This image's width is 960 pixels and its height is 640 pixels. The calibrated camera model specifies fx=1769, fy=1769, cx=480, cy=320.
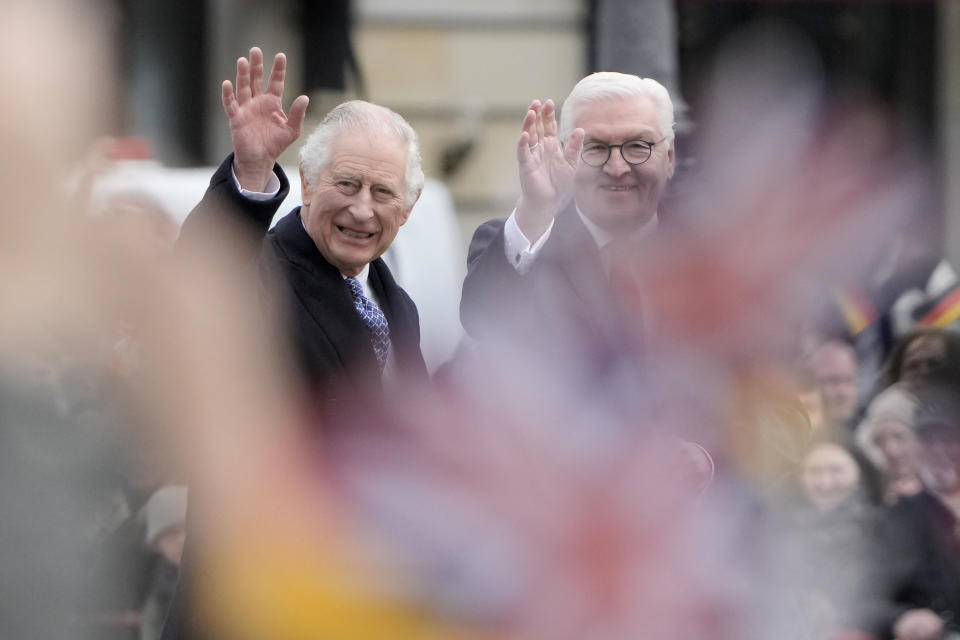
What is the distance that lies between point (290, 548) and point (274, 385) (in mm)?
229

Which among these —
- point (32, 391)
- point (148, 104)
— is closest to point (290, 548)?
point (32, 391)

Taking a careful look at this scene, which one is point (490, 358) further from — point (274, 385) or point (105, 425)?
point (105, 425)

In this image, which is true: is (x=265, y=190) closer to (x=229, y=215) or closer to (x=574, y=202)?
(x=229, y=215)

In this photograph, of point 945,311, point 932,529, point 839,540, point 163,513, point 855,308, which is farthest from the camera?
point 945,311

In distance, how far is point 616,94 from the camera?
2.84m

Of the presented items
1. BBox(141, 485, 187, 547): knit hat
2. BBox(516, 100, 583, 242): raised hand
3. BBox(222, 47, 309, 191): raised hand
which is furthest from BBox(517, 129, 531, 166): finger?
BBox(141, 485, 187, 547): knit hat

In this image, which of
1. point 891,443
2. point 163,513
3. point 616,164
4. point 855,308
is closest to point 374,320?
point 616,164

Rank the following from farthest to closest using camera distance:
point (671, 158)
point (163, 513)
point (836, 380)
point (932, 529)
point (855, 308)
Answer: point (932, 529) → point (163, 513) → point (836, 380) → point (855, 308) → point (671, 158)

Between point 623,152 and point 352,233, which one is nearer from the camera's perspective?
point 352,233

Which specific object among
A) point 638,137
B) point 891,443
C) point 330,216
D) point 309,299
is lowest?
point 891,443

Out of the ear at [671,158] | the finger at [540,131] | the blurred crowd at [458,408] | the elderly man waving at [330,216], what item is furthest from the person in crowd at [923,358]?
the elderly man waving at [330,216]

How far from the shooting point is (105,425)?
2.17 meters

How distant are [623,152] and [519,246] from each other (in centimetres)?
23

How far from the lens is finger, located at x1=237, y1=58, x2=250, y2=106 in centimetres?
247
